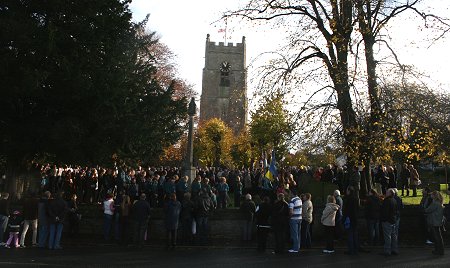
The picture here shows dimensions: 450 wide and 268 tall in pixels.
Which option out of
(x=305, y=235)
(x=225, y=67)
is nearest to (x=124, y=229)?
(x=305, y=235)

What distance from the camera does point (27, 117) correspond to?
17469mm

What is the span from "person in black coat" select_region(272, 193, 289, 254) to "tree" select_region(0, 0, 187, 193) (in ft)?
24.4

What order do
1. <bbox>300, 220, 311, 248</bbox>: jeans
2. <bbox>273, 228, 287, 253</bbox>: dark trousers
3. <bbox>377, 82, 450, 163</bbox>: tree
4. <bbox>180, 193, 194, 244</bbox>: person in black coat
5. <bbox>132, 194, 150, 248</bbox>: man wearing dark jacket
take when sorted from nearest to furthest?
<bbox>273, 228, 287, 253</bbox>: dark trousers, <bbox>300, 220, 311, 248</bbox>: jeans, <bbox>132, 194, 150, 248</bbox>: man wearing dark jacket, <bbox>180, 193, 194, 244</bbox>: person in black coat, <bbox>377, 82, 450, 163</bbox>: tree

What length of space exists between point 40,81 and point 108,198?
194 inches

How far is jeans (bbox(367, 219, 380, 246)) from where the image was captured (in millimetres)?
14562

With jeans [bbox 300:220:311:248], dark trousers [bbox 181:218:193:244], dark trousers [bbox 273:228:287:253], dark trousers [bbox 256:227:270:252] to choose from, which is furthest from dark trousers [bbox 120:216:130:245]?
jeans [bbox 300:220:311:248]

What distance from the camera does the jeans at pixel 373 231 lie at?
14562 millimetres

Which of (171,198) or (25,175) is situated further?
(25,175)

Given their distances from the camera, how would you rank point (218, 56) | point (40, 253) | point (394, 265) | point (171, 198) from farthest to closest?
point (218, 56), point (171, 198), point (40, 253), point (394, 265)

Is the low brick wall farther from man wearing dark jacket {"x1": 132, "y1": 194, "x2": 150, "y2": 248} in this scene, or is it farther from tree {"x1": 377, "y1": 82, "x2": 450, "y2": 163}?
tree {"x1": 377, "y1": 82, "x2": 450, "y2": 163}

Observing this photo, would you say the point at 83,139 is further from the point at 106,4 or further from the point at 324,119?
the point at 324,119

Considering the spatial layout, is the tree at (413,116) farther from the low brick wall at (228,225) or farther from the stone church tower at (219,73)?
the stone church tower at (219,73)

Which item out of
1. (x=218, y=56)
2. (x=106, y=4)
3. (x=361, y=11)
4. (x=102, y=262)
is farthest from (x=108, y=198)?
(x=218, y=56)

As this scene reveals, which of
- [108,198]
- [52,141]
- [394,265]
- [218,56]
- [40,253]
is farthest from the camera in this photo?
[218,56]
